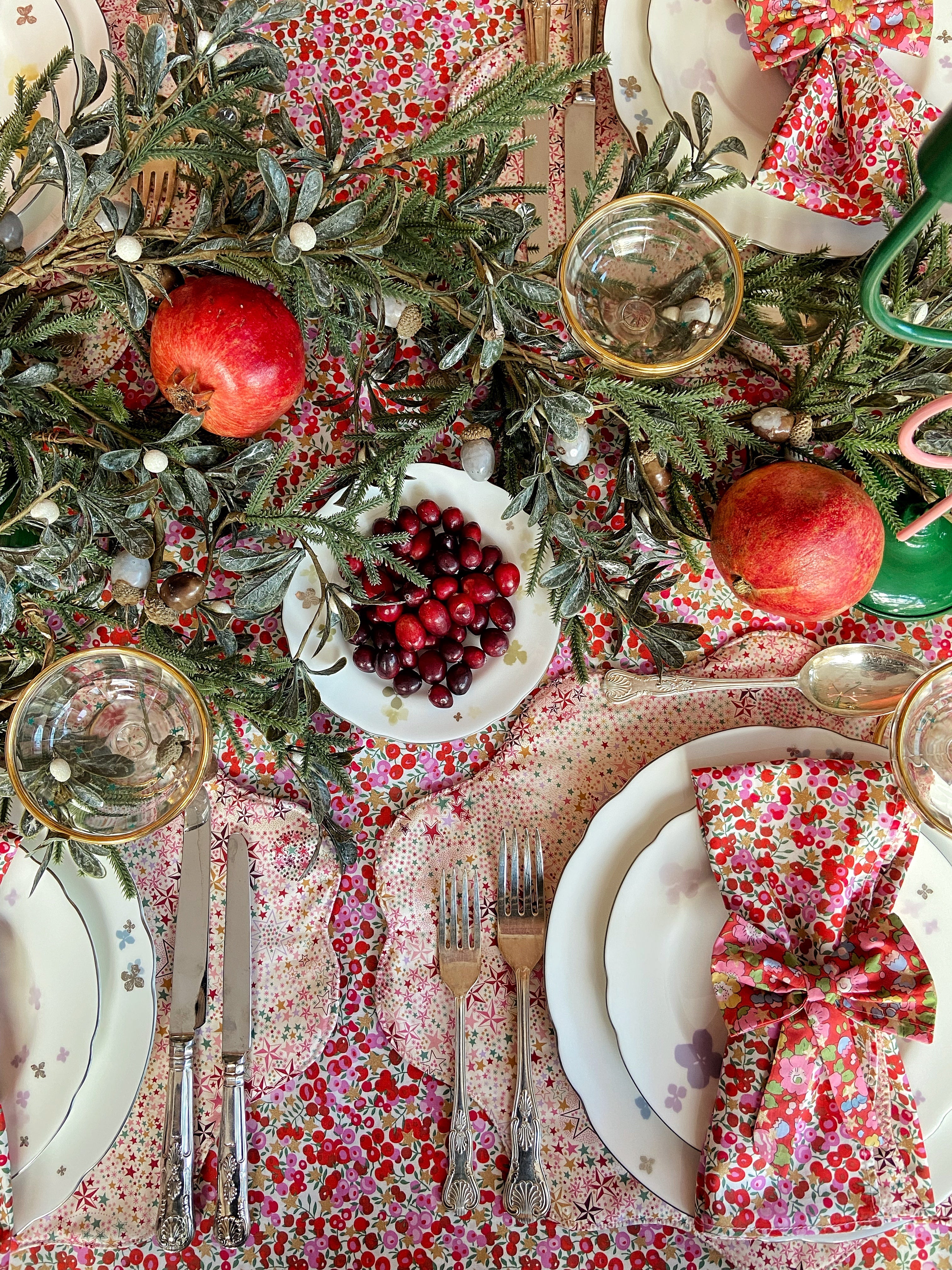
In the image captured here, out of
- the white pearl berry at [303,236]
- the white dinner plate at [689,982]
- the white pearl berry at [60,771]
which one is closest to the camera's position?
the white pearl berry at [303,236]

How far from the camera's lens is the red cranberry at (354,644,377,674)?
0.87m

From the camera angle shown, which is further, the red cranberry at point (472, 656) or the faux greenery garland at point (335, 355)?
the red cranberry at point (472, 656)

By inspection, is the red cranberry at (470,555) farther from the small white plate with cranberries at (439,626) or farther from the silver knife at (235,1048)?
the silver knife at (235,1048)

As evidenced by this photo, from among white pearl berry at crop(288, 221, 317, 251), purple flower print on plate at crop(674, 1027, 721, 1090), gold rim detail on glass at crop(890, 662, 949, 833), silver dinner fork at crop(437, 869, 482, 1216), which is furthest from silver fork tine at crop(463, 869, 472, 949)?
white pearl berry at crop(288, 221, 317, 251)

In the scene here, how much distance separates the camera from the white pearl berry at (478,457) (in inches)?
32.8

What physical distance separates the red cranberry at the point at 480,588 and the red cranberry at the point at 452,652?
0.16ft

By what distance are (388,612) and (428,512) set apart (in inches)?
4.4

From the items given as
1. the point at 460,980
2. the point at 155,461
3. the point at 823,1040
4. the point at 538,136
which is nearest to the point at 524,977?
the point at 460,980

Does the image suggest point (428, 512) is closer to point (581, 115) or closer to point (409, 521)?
point (409, 521)

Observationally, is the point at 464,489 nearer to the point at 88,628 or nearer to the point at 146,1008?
the point at 88,628

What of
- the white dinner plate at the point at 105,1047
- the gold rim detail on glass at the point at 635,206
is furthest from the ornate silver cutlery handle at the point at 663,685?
the white dinner plate at the point at 105,1047

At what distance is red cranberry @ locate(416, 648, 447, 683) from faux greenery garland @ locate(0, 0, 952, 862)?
0.11 metres

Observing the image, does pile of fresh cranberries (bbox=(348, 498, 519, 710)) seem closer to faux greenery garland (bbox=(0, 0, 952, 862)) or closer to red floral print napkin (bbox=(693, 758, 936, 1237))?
faux greenery garland (bbox=(0, 0, 952, 862))

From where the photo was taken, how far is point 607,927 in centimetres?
84
